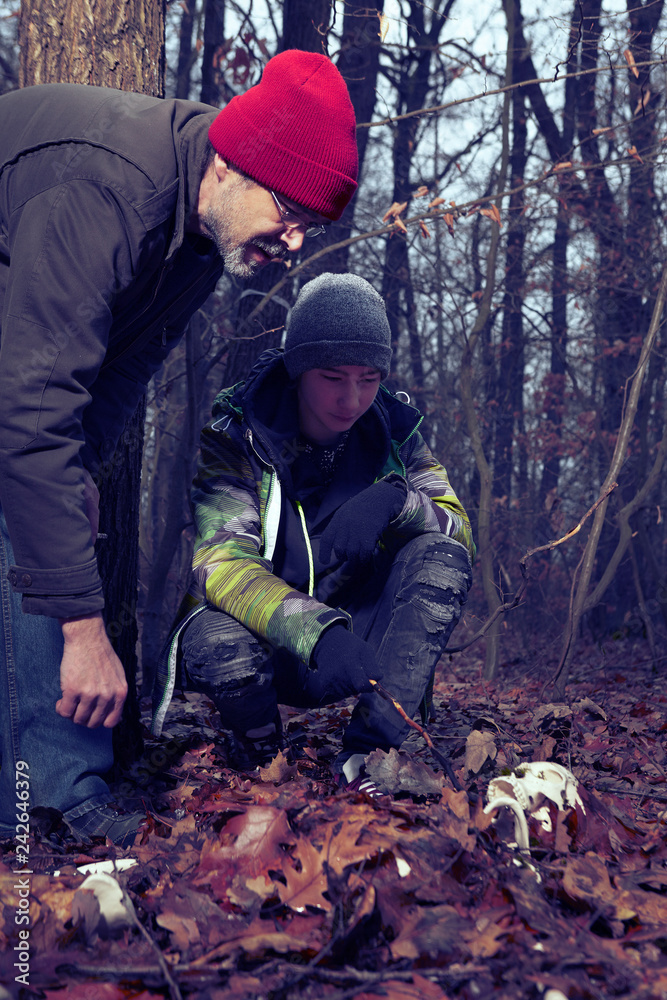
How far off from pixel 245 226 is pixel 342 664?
1.39m

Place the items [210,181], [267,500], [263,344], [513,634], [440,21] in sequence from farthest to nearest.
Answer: [440,21] < [513,634] < [263,344] < [267,500] < [210,181]

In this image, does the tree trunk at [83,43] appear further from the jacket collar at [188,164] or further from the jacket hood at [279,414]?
the jacket hood at [279,414]

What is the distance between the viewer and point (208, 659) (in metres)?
2.66

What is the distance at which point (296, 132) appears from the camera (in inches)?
90.4

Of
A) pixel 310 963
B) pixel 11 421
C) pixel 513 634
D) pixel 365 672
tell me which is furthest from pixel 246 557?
pixel 513 634

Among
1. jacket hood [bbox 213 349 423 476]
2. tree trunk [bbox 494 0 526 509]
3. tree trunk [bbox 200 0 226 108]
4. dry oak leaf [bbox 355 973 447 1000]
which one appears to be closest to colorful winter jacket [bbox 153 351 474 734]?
jacket hood [bbox 213 349 423 476]

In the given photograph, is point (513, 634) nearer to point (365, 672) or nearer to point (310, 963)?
point (365, 672)

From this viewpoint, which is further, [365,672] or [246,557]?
[246,557]

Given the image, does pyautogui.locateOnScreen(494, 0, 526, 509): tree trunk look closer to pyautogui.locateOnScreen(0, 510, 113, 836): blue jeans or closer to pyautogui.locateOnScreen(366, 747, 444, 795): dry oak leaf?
pyautogui.locateOnScreen(366, 747, 444, 795): dry oak leaf

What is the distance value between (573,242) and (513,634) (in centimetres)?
752

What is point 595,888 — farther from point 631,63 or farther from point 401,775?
point 631,63

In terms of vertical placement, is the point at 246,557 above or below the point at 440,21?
below

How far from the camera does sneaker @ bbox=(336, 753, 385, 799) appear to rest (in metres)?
2.20

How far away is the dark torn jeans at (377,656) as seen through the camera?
2533 mm
